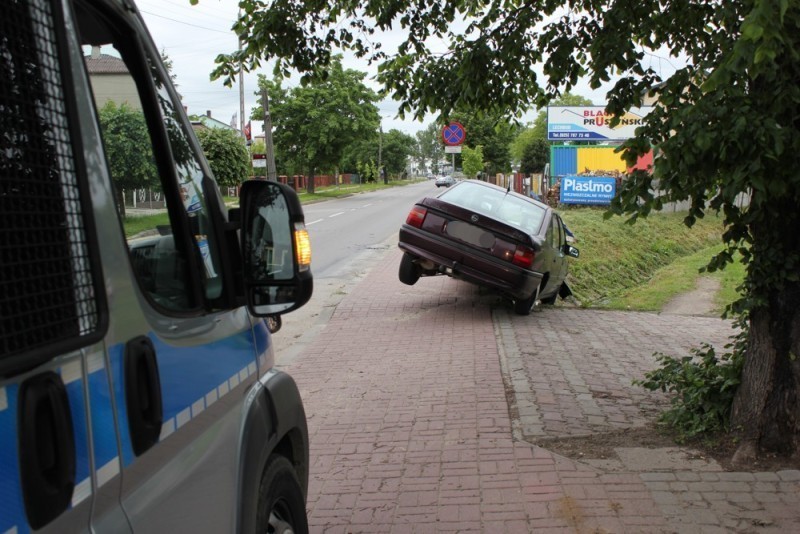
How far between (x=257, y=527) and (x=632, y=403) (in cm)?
462

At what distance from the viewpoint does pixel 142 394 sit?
5.93 feet

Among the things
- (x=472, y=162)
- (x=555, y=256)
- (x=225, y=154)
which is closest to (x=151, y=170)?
(x=555, y=256)

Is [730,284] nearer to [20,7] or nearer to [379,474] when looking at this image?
[379,474]

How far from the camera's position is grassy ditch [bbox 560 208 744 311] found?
1419cm

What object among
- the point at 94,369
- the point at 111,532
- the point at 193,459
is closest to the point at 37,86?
the point at 94,369

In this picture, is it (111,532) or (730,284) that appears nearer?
(111,532)

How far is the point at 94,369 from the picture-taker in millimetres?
1595

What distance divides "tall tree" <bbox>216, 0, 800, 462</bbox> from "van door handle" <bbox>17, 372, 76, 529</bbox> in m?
2.94

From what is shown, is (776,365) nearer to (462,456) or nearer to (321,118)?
(462,456)

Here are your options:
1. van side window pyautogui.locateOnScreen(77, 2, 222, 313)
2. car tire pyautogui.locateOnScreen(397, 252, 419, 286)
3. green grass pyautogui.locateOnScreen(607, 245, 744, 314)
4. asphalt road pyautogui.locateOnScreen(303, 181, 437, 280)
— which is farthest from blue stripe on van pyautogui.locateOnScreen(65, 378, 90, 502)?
asphalt road pyautogui.locateOnScreen(303, 181, 437, 280)

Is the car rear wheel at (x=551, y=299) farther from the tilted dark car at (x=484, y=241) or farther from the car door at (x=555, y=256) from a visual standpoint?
the tilted dark car at (x=484, y=241)

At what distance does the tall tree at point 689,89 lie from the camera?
4.07 meters

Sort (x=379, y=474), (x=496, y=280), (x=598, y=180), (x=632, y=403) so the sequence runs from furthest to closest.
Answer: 1. (x=598, y=180)
2. (x=496, y=280)
3. (x=632, y=403)
4. (x=379, y=474)

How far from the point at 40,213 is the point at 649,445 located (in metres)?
4.68
